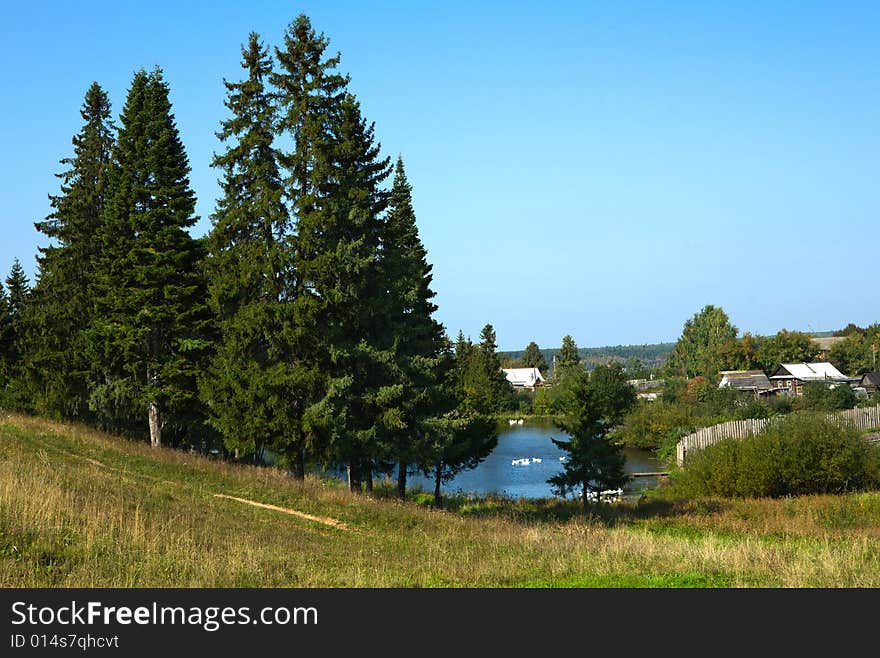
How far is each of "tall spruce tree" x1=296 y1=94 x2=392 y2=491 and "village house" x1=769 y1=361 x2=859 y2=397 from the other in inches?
3454

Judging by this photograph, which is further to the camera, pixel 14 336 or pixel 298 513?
pixel 14 336

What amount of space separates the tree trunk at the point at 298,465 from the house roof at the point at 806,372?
92256mm

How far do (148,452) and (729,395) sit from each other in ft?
218

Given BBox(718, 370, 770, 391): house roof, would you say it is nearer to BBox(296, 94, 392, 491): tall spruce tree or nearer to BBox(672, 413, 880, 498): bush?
BBox(672, 413, 880, 498): bush

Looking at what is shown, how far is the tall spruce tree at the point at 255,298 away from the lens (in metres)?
23.7

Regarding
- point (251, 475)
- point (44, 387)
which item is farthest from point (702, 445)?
point (44, 387)

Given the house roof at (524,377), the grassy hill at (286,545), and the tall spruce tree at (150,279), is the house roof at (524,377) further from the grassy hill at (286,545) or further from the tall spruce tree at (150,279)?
the grassy hill at (286,545)

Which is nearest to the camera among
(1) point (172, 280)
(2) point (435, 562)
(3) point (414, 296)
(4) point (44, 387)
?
(2) point (435, 562)

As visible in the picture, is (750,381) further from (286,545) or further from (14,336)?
(286,545)

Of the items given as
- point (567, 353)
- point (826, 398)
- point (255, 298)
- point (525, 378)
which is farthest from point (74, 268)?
point (525, 378)

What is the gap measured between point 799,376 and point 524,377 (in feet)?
191

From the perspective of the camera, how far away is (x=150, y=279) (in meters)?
29.3

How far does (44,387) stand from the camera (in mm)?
35750
